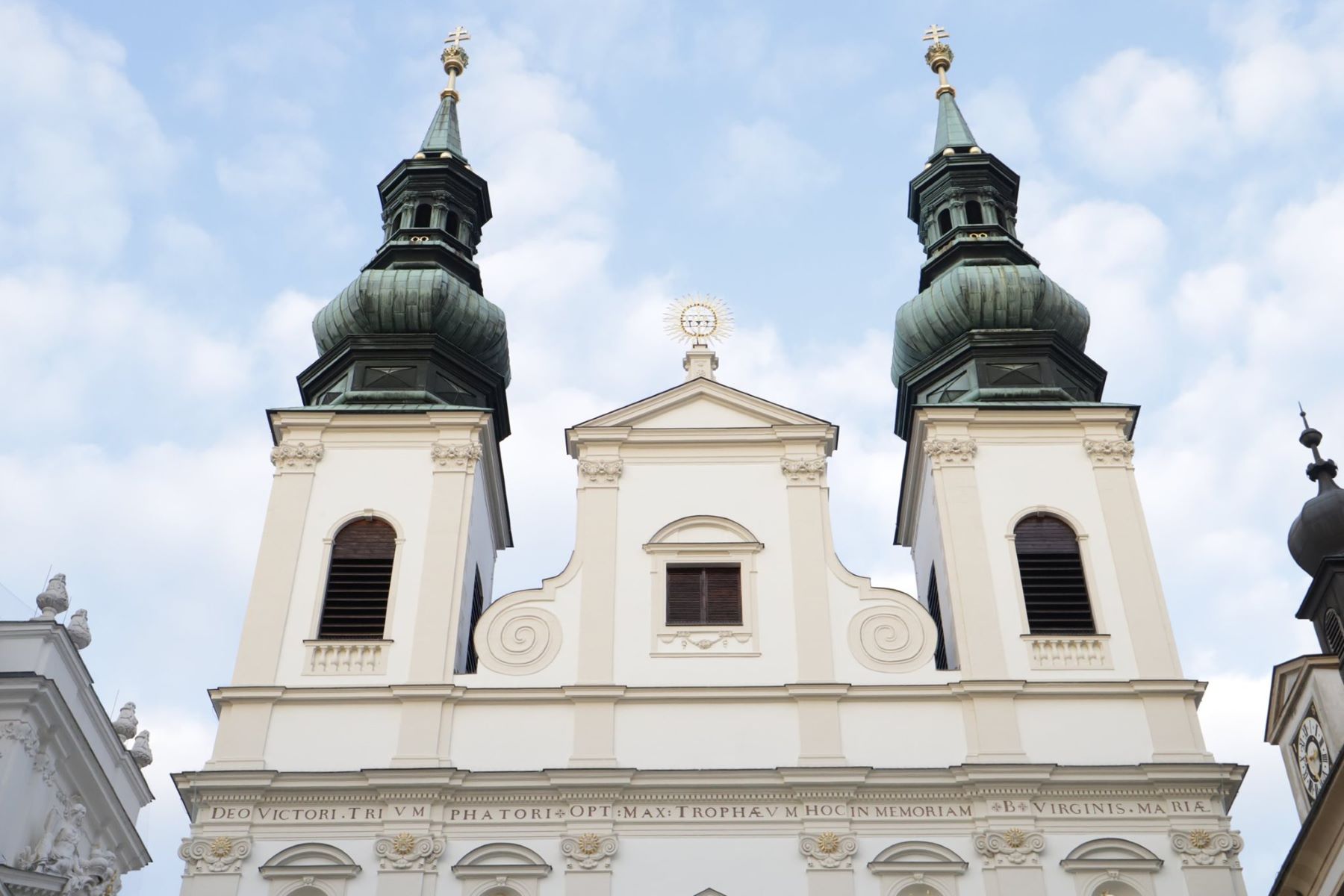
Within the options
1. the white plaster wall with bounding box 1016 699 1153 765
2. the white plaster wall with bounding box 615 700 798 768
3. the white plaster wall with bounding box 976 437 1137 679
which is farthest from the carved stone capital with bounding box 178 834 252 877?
the white plaster wall with bounding box 976 437 1137 679

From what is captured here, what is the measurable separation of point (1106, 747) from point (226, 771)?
9.66 metres

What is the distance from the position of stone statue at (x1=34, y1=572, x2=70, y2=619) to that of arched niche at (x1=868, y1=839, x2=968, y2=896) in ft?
29.7

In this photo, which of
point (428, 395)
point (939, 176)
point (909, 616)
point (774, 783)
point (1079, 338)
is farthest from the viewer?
point (939, 176)

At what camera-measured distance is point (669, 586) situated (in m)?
19.8

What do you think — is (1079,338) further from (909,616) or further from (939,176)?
(909,616)

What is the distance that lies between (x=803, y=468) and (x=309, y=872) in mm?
7774

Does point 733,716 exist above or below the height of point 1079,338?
below

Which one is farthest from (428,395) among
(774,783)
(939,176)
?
(939,176)

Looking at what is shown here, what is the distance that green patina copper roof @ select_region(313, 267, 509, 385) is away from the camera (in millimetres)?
23141

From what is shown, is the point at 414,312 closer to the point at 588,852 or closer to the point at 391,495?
the point at 391,495

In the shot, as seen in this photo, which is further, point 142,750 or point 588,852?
point 142,750

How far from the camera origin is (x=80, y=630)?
18.1m

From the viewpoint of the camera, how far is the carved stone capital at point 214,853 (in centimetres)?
1725

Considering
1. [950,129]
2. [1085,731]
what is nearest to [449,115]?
[950,129]
